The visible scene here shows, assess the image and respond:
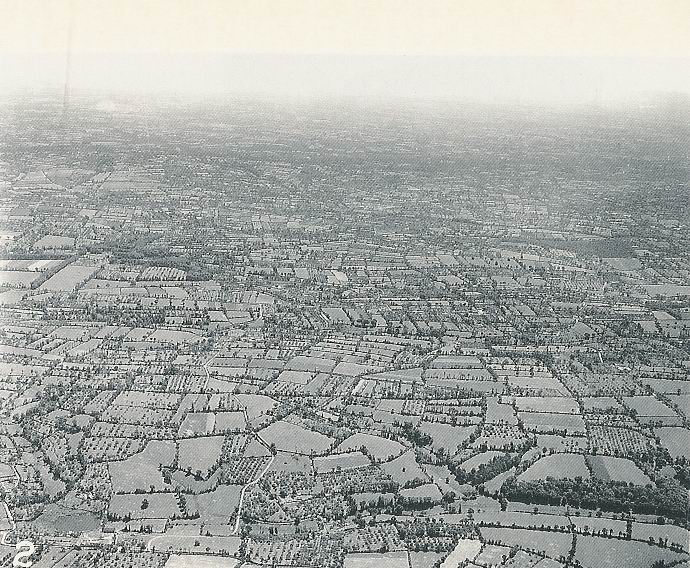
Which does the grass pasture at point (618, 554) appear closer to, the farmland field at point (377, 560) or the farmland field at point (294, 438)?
the farmland field at point (377, 560)

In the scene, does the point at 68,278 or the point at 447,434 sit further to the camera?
the point at 68,278

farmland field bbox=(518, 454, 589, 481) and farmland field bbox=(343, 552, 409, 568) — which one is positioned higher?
farmland field bbox=(518, 454, 589, 481)

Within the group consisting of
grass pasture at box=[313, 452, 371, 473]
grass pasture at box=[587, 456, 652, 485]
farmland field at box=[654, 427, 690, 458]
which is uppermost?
farmland field at box=[654, 427, 690, 458]

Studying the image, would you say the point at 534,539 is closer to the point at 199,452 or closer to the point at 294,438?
the point at 294,438

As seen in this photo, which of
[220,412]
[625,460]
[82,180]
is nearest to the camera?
[625,460]

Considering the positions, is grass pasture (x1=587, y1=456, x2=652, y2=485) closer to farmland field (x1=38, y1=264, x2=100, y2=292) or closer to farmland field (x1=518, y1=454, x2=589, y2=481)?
farmland field (x1=518, y1=454, x2=589, y2=481)

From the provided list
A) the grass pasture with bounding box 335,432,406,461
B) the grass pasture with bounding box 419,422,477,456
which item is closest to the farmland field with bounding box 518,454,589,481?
the grass pasture with bounding box 419,422,477,456

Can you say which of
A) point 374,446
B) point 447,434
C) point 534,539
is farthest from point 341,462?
point 534,539

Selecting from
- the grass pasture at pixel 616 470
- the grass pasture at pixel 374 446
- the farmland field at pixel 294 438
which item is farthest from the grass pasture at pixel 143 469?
the grass pasture at pixel 616 470

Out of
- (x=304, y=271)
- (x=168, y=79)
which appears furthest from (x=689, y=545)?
(x=168, y=79)

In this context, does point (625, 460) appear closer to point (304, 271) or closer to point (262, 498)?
point (262, 498)

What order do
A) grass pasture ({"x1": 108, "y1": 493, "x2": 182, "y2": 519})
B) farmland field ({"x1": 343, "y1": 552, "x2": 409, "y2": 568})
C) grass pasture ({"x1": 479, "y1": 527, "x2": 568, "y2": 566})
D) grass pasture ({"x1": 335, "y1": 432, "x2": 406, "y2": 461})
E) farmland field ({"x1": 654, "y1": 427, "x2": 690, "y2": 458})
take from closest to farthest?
farmland field ({"x1": 343, "y1": 552, "x2": 409, "y2": 568}), grass pasture ({"x1": 479, "y1": 527, "x2": 568, "y2": 566}), grass pasture ({"x1": 108, "y1": 493, "x2": 182, "y2": 519}), grass pasture ({"x1": 335, "y1": 432, "x2": 406, "y2": 461}), farmland field ({"x1": 654, "y1": 427, "x2": 690, "y2": 458})
